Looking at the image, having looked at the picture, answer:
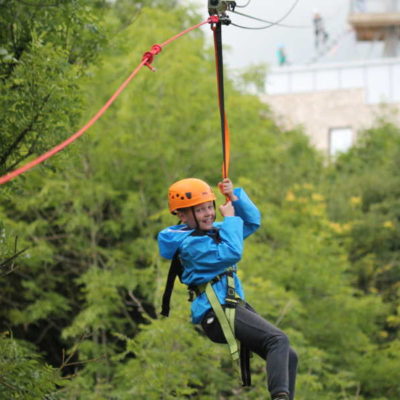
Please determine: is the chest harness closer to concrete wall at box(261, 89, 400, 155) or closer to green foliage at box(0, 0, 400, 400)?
green foliage at box(0, 0, 400, 400)

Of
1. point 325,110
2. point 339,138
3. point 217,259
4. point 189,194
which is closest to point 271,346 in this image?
point 217,259

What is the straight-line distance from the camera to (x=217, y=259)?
4723 mm

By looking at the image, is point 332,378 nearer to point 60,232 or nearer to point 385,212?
point 60,232

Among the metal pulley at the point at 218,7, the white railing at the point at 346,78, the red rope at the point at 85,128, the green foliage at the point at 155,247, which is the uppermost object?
the white railing at the point at 346,78

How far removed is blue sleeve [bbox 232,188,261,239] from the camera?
500 centimetres

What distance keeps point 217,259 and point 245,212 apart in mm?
465

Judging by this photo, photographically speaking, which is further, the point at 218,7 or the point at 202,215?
→ the point at 202,215

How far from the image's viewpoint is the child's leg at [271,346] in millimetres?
4574

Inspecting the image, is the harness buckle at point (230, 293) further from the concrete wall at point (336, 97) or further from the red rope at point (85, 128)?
the concrete wall at point (336, 97)

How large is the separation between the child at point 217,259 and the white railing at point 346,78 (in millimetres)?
23067

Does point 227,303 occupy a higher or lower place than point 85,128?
lower

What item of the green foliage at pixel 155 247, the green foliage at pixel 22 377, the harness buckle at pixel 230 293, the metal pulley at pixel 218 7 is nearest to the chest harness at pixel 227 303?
the harness buckle at pixel 230 293

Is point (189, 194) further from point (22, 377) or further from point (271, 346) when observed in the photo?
point (22, 377)

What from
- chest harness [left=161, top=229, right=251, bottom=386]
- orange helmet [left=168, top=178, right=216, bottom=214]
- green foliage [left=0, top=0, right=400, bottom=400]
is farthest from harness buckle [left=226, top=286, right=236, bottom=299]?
green foliage [left=0, top=0, right=400, bottom=400]
